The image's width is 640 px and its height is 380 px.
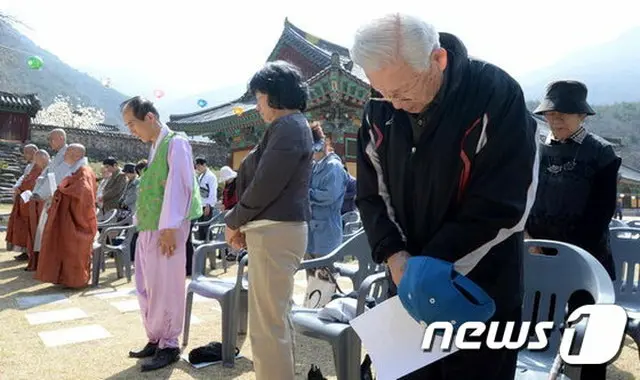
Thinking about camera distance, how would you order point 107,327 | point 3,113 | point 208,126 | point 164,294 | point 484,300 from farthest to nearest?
point 3,113 < point 208,126 < point 107,327 < point 164,294 < point 484,300

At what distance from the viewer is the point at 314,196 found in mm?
4062

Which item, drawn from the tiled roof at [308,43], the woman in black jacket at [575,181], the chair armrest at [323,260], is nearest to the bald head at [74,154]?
the chair armrest at [323,260]

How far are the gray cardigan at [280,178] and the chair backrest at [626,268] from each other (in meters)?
1.90

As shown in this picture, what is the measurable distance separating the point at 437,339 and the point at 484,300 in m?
0.17

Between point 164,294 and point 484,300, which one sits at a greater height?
point 484,300

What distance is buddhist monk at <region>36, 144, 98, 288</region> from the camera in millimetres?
5406

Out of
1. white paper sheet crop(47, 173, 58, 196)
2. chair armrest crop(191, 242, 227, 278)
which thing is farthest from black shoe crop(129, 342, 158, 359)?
white paper sheet crop(47, 173, 58, 196)

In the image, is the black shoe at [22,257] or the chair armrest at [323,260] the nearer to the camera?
the chair armrest at [323,260]

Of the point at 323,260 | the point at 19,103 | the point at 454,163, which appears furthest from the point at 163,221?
the point at 19,103

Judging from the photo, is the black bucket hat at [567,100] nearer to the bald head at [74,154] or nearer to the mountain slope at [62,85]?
the bald head at [74,154]

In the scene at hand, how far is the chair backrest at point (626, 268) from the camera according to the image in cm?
280

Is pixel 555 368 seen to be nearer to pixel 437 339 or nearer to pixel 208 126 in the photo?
pixel 437 339

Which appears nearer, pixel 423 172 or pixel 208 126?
pixel 423 172

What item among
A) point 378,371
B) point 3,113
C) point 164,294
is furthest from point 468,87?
point 3,113
